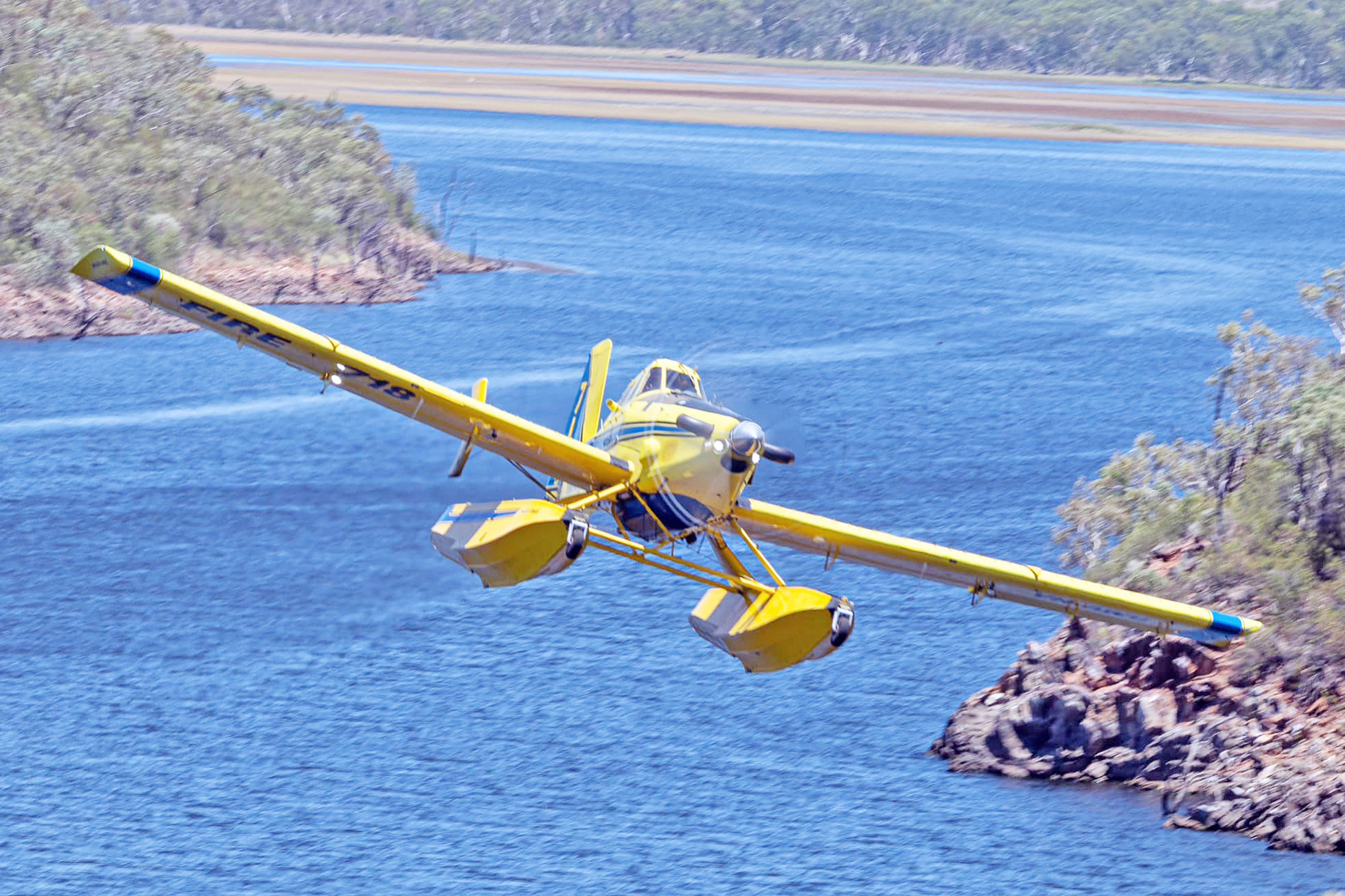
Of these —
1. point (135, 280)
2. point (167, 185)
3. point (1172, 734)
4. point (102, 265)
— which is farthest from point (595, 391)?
point (167, 185)

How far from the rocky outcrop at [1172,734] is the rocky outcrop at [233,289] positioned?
63.8 m

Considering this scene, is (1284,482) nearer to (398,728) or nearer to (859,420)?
(398,728)

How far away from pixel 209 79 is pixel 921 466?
74.8m

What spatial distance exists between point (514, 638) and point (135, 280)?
30076mm

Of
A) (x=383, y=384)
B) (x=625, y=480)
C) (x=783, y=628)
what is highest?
(x=383, y=384)

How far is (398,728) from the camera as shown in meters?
49.6

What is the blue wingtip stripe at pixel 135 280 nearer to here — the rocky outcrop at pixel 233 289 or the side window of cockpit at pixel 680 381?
the side window of cockpit at pixel 680 381

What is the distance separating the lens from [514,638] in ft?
186

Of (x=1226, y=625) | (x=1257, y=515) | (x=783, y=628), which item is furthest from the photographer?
(x=1257, y=515)

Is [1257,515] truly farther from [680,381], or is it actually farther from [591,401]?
[680,381]

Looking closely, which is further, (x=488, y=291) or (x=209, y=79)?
(x=209, y=79)

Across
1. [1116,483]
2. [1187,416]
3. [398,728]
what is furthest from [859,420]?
[398,728]

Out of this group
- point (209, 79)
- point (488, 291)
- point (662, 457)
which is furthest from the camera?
point (209, 79)

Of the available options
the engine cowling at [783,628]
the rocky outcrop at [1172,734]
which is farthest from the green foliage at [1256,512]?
the engine cowling at [783,628]
